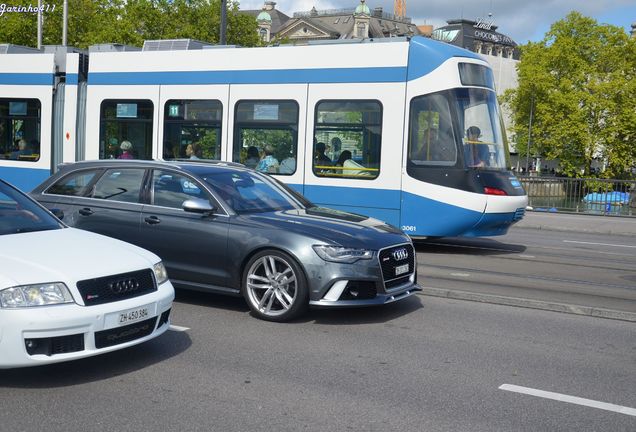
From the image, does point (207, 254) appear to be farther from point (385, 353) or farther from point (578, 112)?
point (578, 112)

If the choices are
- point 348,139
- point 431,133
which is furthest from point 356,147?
point 431,133

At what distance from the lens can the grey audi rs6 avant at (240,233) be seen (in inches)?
300

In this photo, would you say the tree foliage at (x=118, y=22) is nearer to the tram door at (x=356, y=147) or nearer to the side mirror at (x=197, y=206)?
the tram door at (x=356, y=147)

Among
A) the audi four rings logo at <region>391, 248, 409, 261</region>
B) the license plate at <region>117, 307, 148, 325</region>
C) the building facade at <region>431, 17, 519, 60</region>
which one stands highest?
the building facade at <region>431, 17, 519, 60</region>

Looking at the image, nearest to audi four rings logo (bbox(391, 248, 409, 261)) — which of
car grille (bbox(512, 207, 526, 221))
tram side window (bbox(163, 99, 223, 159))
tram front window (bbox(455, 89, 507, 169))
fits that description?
tram front window (bbox(455, 89, 507, 169))

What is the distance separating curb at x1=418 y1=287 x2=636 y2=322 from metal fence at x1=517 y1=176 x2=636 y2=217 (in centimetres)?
1708

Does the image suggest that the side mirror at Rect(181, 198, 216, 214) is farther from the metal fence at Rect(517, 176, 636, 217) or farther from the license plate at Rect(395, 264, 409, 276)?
the metal fence at Rect(517, 176, 636, 217)

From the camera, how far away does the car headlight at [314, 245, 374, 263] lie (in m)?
7.57

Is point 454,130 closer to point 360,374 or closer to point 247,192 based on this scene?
point 247,192

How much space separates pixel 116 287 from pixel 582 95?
70364mm

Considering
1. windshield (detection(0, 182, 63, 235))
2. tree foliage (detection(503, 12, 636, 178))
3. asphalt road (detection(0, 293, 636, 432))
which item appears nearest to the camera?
asphalt road (detection(0, 293, 636, 432))

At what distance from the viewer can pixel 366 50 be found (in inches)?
532

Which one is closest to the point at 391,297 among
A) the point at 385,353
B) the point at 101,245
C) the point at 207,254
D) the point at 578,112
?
the point at 385,353

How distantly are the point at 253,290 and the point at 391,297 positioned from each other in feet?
4.43
